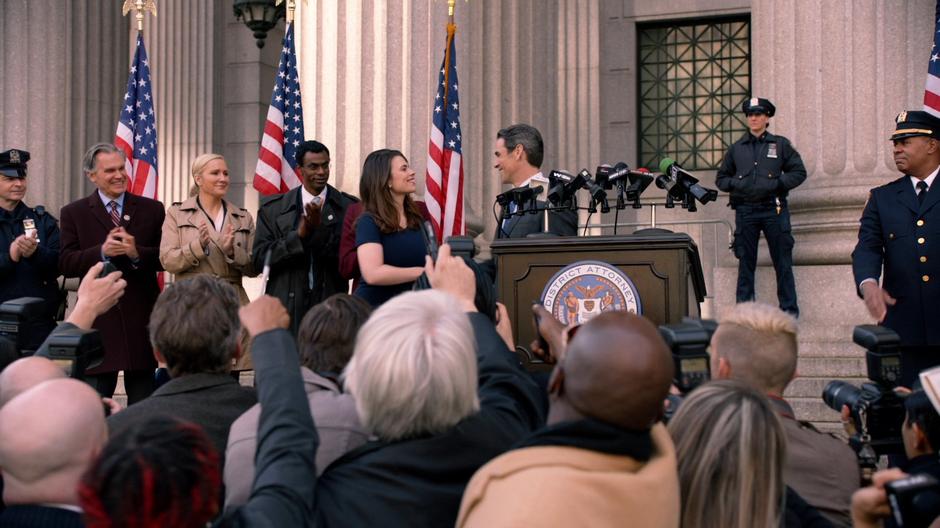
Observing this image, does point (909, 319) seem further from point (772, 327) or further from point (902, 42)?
point (902, 42)

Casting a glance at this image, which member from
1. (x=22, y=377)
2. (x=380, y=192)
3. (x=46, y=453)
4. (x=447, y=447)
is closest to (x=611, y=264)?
(x=380, y=192)

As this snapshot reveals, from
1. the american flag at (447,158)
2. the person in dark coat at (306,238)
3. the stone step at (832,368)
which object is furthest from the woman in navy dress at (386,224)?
the stone step at (832,368)

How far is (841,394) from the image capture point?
3717 millimetres

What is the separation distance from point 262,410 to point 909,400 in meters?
1.71

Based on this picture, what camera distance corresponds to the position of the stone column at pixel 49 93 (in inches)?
489

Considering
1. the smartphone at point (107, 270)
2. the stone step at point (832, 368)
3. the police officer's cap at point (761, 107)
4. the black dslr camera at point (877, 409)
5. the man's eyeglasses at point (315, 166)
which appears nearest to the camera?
the black dslr camera at point (877, 409)

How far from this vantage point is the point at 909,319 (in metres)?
6.57

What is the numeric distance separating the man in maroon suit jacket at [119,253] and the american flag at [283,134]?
1.58 meters

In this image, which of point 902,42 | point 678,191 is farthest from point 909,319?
point 902,42

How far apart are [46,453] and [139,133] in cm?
756

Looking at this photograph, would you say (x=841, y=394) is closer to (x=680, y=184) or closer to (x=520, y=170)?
(x=680, y=184)

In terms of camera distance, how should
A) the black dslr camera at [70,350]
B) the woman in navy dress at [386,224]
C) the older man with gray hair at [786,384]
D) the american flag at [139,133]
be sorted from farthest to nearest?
the american flag at [139,133] < the woman in navy dress at [386,224] < the black dslr camera at [70,350] < the older man with gray hair at [786,384]

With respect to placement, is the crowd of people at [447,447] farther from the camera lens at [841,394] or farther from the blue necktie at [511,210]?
the blue necktie at [511,210]

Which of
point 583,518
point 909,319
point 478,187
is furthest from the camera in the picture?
point 478,187
